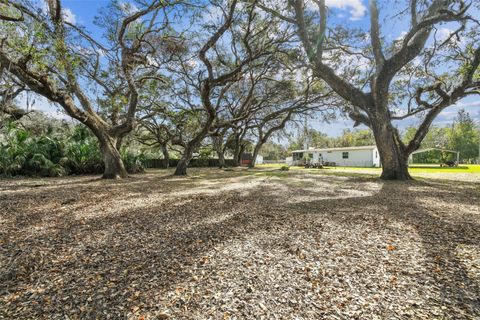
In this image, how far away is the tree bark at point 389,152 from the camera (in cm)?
898

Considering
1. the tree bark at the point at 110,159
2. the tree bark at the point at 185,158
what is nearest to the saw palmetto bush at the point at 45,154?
the tree bark at the point at 110,159

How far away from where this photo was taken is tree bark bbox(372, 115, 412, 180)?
8977 mm

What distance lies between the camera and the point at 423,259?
2275mm

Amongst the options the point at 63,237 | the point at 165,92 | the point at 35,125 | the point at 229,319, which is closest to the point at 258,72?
the point at 165,92

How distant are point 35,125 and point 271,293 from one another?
18.8 meters

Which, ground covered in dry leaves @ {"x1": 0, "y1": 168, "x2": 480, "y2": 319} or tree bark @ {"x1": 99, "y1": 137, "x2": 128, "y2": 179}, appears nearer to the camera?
ground covered in dry leaves @ {"x1": 0, "y1": 168, "x2": 480, "y2": 319}

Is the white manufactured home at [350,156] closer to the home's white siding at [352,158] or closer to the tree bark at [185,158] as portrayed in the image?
the home's white siding at [352,158]

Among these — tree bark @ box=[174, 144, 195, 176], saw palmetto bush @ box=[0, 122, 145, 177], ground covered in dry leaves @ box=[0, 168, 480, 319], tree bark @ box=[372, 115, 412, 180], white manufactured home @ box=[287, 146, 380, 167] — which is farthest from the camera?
white manufactured home @ box=[287, 146, 380, 167]

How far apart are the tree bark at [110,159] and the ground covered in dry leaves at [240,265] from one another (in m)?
5.86

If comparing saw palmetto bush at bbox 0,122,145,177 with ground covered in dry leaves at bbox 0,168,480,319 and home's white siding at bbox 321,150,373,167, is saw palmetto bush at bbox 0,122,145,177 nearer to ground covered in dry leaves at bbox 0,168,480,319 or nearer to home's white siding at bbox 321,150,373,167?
ground covered in dry leaves at bbox 0,168,480,319

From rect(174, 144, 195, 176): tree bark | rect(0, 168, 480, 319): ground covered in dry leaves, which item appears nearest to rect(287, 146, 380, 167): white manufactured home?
rect(174, 144, 195, 176): tree bark

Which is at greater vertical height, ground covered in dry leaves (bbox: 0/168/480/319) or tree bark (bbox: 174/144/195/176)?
tree bark (bbox: 174/144/195/176)

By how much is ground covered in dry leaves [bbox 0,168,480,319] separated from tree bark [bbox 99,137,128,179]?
5.86 metres

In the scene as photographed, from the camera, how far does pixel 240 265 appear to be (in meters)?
2.20
